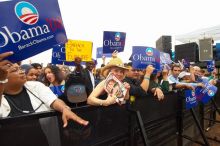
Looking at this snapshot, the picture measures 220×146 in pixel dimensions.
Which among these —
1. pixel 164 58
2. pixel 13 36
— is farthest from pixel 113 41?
pixel 13 36

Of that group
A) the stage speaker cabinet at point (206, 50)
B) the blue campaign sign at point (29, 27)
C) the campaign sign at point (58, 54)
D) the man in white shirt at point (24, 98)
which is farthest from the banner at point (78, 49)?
the stage speaker cabinet at point (206, 50)

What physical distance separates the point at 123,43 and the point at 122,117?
416 centimetres

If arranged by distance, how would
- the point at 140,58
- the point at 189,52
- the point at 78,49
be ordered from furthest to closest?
the point at 189,52
the point at 78,49
the point at 140,58

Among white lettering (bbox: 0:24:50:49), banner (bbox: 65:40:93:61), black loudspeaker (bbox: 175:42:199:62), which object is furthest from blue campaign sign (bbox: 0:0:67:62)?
black loudspeaker (bbox: 175:42:199:62)

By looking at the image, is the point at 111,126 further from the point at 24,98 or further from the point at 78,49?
the point at 78,49

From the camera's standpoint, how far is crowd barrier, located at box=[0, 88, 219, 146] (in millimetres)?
2209

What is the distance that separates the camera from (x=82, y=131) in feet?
9.04

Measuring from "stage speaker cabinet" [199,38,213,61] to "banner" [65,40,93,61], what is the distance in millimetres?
8215

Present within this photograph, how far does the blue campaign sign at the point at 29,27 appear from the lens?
2260 millimetres

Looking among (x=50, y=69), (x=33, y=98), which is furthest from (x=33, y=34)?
(x=50, y=69)

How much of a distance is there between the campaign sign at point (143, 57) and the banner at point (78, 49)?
4.89 feet

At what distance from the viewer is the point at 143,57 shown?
471 centimetres

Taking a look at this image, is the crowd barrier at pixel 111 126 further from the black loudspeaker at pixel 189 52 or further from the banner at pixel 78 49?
the black loudspeaker at pixel 189 52

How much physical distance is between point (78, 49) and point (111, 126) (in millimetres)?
3003
